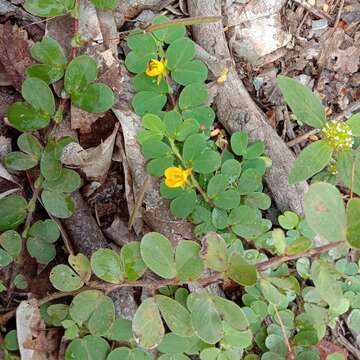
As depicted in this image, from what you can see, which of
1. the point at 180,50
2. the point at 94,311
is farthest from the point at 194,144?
the point at 94,311

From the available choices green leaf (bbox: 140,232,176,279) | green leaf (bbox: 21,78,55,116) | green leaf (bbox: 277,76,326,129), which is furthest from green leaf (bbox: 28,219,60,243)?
green leaf (bbox: 277,76,326,129)

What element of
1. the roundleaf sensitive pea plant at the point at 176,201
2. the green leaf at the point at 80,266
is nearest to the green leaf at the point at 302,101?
the roundleaf sensitive pea plant at the point at 176,201

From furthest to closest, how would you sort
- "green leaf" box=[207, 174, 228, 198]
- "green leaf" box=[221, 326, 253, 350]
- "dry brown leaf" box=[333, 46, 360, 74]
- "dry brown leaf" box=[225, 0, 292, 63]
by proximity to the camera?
"dry brown leaf" box=[333, 46, 360, 74] → "dry brown leaf" box=[225, 0, 292, 63] → "green leaf" box=[207, 174, 228, 198] → "green leaf" box=[221, 326, 253, 350]

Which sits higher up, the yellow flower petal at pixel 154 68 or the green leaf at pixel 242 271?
the yellow flower petal at pixel 154 68

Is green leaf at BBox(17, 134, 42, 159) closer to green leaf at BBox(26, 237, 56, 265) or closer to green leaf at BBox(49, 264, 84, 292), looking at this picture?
green leaf at BBox(26, 237, 56, 265)

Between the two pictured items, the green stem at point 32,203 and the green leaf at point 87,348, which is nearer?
the green leaf at point 87,348

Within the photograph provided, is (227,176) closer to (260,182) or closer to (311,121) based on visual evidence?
(260,182)

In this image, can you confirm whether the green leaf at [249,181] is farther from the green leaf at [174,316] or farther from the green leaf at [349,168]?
the green leaf at [174,316]
